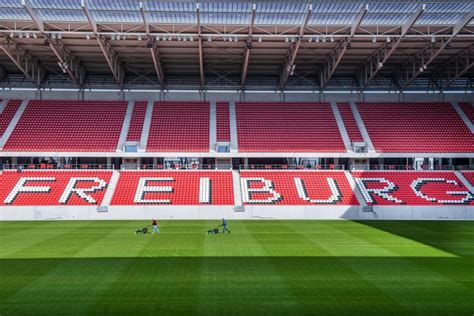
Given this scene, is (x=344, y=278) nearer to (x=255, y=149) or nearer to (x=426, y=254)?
(x=426, y=254)

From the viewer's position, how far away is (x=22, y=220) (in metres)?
32.7

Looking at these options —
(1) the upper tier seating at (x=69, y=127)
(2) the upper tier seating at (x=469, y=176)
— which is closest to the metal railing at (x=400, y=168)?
(2) the upper tier seating at (x=469, y=176)

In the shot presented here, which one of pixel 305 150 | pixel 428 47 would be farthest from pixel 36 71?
pixel 428 47

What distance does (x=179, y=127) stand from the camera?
145 ft

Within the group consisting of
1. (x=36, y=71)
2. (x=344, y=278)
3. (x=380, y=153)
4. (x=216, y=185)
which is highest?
(x=36, y=71)

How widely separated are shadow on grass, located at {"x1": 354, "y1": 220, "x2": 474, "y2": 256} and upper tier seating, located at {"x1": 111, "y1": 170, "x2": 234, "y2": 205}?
38.8ft

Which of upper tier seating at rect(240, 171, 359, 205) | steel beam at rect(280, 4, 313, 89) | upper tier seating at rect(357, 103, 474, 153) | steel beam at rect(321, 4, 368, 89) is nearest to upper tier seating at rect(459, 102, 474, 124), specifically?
upper tier seating at rect(357, 103, 474, 153)

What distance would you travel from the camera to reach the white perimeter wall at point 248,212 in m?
33.4

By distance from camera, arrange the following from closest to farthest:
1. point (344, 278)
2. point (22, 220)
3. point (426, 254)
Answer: point (344, 278), point (426, 254), point (22, 220)

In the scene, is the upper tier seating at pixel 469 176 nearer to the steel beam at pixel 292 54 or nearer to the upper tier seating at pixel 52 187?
the steel beam at pixel 292 54

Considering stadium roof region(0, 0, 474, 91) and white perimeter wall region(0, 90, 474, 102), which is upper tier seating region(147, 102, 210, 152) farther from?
stadium roof region(0, 0, 474, 91)

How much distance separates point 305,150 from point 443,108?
17746 mm

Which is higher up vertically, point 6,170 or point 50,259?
point 6,170

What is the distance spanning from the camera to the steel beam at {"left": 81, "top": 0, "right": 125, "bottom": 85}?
103 feet
